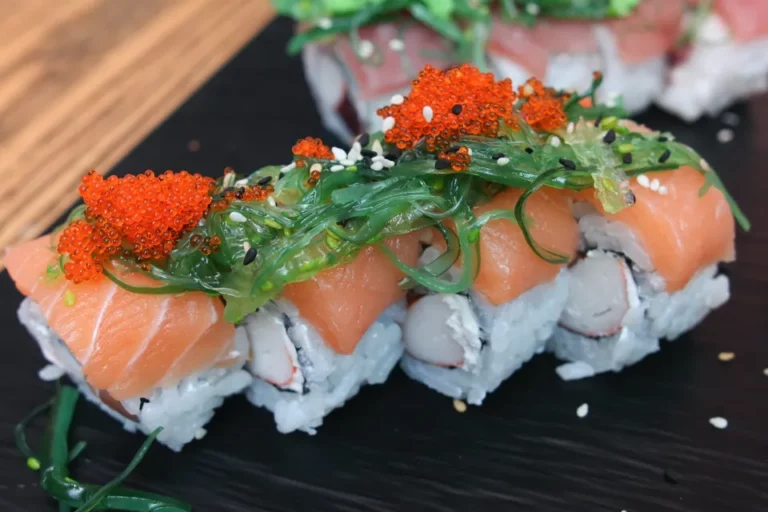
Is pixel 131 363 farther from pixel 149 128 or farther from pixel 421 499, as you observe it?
pixel 149 128

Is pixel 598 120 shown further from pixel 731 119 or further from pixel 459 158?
pixel 731 119

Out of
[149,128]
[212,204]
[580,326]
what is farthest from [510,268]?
[149,128]

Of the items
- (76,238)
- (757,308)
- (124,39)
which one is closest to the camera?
(76,238)

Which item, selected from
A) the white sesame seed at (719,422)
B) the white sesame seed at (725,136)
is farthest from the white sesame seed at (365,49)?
the white sesame seed at (719,422)

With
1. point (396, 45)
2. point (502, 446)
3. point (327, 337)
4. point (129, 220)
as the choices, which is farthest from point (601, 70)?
point (129, 220)

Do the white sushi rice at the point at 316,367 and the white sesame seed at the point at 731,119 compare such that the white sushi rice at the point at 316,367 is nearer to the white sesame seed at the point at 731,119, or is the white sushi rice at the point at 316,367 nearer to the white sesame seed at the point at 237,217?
the white sesame seed at the point at 237,217

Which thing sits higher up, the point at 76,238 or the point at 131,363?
the point at 76,238

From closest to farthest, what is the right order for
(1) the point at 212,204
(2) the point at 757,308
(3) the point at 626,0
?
(1) the point at 212,204
(2) the point at 757,308
(3) the point at 626,0
